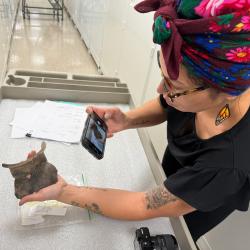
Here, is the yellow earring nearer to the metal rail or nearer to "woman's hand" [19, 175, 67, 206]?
"woman's hand" [19, 175, 67, 206]

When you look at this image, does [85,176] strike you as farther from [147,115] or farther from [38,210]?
[147,115]

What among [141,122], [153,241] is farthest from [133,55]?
[153,241]

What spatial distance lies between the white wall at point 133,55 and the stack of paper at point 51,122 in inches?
23.3

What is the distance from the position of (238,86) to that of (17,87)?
3.19 feet

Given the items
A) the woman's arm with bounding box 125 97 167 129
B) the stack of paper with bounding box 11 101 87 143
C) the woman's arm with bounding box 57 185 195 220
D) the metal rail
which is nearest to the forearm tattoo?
the woman's arm with bounding box 125 97 167 129

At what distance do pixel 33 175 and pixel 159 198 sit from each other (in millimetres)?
349

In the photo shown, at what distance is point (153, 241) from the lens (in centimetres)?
76

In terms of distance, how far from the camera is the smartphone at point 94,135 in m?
0.88

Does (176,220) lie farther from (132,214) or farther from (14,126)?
(14,126)

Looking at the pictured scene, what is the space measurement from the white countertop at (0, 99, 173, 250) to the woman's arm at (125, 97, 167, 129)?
0.10 meters

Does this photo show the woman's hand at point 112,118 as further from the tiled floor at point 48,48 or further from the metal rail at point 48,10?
the metal rail at point 48,10

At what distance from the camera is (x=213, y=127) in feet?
2.42

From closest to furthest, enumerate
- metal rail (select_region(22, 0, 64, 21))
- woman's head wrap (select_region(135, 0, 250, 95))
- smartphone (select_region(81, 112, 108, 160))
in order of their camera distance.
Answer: woman's head wrap (select_region(135, 0, 250, 95)), smartphone (select_region(81, 112, 108, 160)), metal rail (select_region(22, 0, 64, 21))

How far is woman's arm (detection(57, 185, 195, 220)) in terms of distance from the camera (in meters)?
0.72
